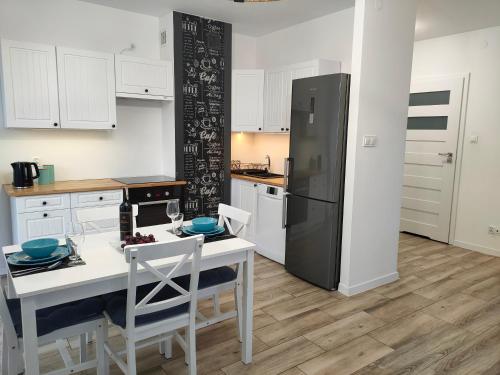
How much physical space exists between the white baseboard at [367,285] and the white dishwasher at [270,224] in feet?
2.82

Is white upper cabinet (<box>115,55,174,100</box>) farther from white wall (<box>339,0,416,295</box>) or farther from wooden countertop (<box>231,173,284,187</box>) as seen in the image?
white wall (<box>339,0,416,295</box>)

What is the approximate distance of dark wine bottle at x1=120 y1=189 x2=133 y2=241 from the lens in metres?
2.04

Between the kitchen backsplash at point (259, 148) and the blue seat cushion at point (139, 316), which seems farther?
the kitchen backsplash at point (259, 148)

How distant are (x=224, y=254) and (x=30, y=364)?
1042 millimetres

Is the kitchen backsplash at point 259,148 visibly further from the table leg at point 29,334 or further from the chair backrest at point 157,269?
the table leg at point 29,334

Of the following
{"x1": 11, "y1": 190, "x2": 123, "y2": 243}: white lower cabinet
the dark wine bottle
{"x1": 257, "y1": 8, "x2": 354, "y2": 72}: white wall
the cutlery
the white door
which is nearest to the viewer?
the cutlery

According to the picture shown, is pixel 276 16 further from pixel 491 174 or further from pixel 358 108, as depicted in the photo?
pixel 491 174

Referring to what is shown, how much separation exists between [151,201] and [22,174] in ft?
3.98

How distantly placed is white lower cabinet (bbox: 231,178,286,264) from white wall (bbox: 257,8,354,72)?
1.63 metres

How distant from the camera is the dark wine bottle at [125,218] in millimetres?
2038

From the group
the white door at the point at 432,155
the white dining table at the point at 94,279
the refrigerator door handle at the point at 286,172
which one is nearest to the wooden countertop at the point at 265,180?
the refrigerator door handle at the point at 286,172

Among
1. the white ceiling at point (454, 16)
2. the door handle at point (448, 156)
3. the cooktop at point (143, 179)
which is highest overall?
the white ceiling at point (454, 16)

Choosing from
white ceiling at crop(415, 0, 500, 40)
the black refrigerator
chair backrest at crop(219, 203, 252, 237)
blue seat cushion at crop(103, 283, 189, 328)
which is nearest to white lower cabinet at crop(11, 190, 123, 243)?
chair backrest at crop(219, 203, 252, 237)

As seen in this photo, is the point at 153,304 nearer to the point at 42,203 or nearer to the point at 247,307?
the point at 247,307
